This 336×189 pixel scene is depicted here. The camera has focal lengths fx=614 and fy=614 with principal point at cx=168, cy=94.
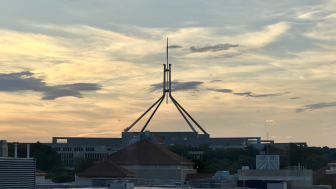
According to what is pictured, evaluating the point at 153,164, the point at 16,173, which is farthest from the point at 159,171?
the point at 16,173

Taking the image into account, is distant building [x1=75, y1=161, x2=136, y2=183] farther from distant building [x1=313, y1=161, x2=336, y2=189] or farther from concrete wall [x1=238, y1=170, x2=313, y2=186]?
distant building [x1=313, y1=161, x2=336, y2=189]

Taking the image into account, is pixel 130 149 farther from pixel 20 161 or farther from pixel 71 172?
pixel 20 161

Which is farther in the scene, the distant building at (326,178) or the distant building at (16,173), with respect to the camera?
the distant building at (326,178)

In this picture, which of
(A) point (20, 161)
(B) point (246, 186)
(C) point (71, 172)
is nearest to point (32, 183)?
(A) point (20, 161)

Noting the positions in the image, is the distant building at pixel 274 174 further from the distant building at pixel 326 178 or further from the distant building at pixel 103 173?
the distant building at pixel 103 173

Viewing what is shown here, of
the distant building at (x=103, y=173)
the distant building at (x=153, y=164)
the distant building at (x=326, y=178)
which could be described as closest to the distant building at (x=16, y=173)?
the distant building at (x=103, y=173)

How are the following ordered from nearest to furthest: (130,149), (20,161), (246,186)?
(20,161), (246,186), (130,149)

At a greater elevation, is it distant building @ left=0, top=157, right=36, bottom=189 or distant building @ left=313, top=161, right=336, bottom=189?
distant building @ left=0, top=157, right=36, bottom=189

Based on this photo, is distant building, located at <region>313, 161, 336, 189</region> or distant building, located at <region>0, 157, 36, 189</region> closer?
distant building, located at <region>0, 157, 36, 189</region>

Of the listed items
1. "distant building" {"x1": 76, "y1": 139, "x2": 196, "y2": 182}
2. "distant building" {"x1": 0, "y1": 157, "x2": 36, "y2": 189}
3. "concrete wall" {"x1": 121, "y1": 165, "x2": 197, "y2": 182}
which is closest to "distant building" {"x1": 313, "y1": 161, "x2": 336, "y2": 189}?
"distant building" {"x1": 76, "y1": 139, "x2": 196, "y2": 182}

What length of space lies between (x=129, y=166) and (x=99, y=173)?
22.5 m

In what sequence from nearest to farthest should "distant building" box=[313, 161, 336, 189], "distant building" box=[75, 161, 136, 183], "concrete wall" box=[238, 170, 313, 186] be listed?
"concrete wall" box=[238, 170, 313, 186] < "distant building" box=[75, 161, 136, 183] < "distant building" box=[313, 161, 336, 189]

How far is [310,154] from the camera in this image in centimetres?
19962

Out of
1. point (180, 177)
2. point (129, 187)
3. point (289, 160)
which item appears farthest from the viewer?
point (289, 160)
